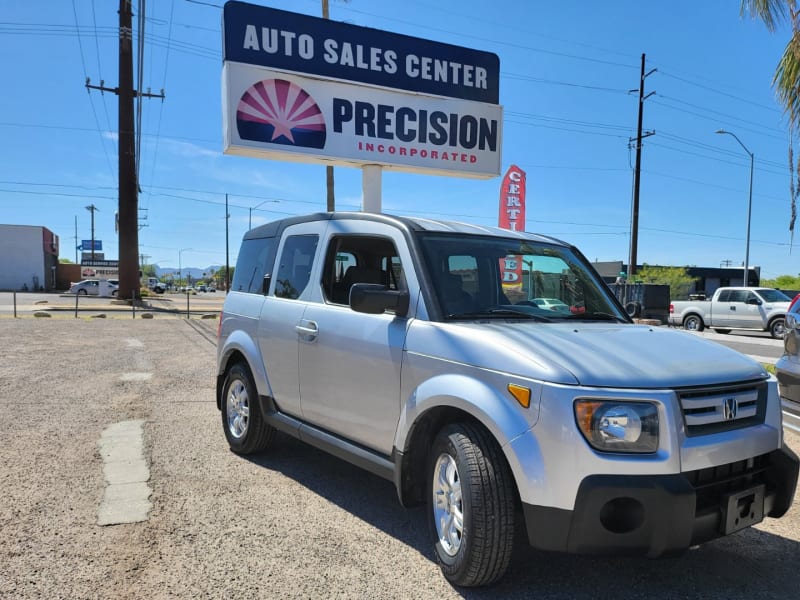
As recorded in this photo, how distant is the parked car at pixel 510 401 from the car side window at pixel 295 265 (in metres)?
0.03

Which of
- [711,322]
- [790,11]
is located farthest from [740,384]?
[711,322]

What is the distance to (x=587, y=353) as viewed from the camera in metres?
2.67

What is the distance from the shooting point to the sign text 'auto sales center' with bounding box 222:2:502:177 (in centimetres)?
1075

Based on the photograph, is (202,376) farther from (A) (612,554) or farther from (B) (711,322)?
(B) (711,322)

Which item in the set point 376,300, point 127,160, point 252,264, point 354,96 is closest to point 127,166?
point 127,160

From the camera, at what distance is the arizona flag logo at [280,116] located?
1077 cm

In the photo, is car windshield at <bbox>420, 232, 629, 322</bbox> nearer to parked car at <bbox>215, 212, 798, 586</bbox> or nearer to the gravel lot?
parked car at <bbox>215, 212, 798, 586</bbox>

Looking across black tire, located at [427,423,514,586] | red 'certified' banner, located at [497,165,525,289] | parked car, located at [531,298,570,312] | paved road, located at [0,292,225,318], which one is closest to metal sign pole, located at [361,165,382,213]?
red 'certified' banner, located at [497,165,525,289]

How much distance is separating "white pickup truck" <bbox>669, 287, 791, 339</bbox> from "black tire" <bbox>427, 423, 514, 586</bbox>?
19711 millimetres

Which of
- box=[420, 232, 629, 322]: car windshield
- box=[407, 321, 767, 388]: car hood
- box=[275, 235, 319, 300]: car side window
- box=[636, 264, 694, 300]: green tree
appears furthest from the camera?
box=[636, 264, 694, 300]: green tree

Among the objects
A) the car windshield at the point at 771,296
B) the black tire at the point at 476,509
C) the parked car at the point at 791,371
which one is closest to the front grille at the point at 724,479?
the black tire at the point at 476,509

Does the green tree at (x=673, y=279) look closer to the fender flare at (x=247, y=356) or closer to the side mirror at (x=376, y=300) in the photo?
the fender flare at (x=247, y=356)

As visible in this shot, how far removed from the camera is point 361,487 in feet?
14.0

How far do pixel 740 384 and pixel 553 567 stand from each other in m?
1.36
